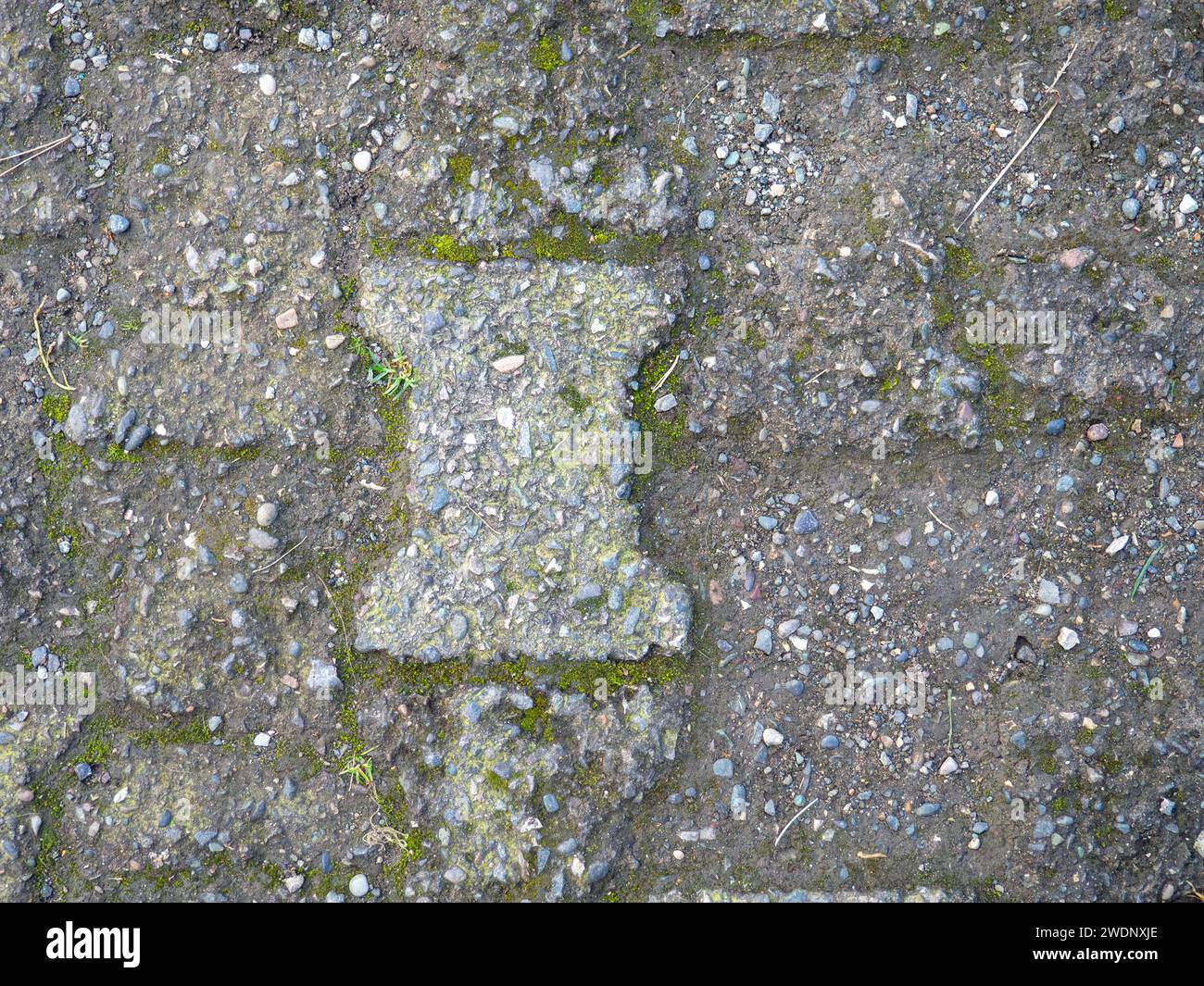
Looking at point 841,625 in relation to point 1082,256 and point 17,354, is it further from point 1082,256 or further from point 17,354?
point 17,354

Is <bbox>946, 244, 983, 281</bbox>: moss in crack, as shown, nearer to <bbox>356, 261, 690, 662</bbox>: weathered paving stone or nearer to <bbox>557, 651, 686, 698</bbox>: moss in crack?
<bbox>356, 261, 690, 662</bbox>: weathered paving stone

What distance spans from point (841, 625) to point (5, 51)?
3048mm

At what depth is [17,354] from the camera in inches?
112

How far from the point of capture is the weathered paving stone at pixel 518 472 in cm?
279

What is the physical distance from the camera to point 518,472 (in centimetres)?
280

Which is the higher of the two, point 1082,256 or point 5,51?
point 5,51

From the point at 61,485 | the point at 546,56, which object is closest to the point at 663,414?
the point at 546,56

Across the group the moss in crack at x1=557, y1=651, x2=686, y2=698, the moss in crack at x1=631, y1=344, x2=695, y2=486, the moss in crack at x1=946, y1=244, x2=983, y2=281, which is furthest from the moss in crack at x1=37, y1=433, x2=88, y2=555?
the moss in crack at x1=946, y1=244, x2=983, y2=281

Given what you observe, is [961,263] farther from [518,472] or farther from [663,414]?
[518,472]

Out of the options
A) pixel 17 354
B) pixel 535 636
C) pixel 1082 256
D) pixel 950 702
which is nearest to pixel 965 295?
pixel 1082 256

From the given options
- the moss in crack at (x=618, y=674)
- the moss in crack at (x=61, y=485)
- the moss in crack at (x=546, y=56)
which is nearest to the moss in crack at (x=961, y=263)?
the moss in crack at (x=546, y=56)

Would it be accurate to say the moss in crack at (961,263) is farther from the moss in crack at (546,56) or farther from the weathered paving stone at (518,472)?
the moss in crack at (546,56)

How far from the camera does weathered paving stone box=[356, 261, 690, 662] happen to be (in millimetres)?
2785

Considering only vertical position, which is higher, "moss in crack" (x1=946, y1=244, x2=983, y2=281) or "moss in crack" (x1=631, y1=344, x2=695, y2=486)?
"moss in crack" (x1=946, y1=244, x2=983, y2=281)
